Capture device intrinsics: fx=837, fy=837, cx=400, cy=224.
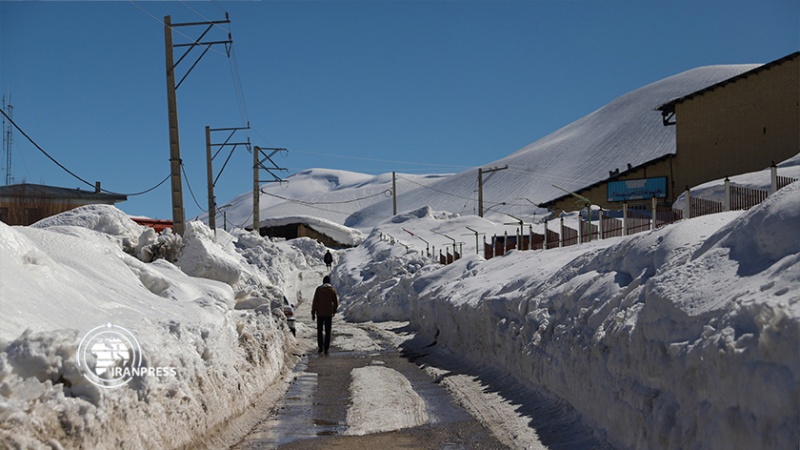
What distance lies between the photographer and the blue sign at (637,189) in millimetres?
48188

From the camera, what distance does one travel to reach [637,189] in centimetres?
5025

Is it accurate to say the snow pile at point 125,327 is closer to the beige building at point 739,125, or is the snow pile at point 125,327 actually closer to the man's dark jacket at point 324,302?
the man's dark jacket at point 324,302

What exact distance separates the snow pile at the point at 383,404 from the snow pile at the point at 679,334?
1449 millimetres

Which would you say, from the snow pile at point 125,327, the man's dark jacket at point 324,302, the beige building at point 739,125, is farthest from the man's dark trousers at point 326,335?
the beige building at point 739,125

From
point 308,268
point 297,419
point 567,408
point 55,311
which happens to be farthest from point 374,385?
point 308,268

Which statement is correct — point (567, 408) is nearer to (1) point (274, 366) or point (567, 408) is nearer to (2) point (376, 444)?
(2) point (376, 444)

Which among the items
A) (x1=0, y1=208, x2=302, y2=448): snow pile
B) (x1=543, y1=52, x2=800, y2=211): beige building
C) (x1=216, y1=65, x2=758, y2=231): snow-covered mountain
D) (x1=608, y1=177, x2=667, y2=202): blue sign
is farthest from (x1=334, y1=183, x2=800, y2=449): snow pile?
(x1=216, y1=65, x2=758, y2=231): snow-covered mountain

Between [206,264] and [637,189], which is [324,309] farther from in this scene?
[637,189]

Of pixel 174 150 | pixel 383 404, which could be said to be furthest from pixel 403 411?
pixel 174 150

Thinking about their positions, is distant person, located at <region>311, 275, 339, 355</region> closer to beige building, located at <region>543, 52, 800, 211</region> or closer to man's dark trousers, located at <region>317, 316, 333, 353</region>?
man's dark trousers, located at <region>317, 316, 333, 353</region>

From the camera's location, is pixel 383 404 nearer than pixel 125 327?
No

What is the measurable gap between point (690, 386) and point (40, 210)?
3891cm

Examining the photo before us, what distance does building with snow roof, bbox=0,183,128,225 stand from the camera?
3809cm

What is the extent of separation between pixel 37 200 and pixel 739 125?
35.3m
